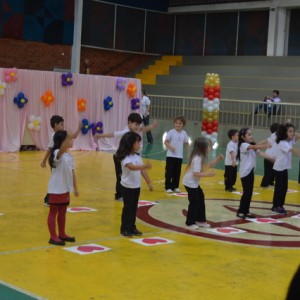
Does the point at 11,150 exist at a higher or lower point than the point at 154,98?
lower

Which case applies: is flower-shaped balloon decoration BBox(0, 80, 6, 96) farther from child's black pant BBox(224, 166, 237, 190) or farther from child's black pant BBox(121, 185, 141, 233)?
child's black pant BBox(121, 185, 141, 233)

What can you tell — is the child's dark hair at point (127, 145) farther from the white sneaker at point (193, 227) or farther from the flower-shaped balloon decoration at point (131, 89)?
the flower-shaped balloon decoration at point (131, 89)

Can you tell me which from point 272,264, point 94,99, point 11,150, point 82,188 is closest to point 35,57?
point 94,99

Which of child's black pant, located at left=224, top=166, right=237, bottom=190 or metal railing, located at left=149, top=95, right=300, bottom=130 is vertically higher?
metal railing, located at left=149, top=95, right=300, bottom=130

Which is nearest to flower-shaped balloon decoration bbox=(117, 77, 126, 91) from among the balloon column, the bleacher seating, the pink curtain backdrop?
the pink curtain backdrop

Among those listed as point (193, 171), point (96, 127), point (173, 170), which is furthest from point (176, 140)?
point (96, 127)

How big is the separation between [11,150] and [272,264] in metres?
11.8

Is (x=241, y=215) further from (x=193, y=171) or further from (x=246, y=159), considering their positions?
(x=193, y=171)

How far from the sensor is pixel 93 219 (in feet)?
28.1

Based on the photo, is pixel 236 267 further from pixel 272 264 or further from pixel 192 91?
pixel 192 91

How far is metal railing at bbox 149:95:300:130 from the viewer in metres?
20.9

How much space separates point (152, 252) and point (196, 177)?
1.52 m

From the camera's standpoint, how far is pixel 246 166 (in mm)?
8805

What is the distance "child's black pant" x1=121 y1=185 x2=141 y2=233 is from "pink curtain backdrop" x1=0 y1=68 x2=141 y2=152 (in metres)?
10.1
